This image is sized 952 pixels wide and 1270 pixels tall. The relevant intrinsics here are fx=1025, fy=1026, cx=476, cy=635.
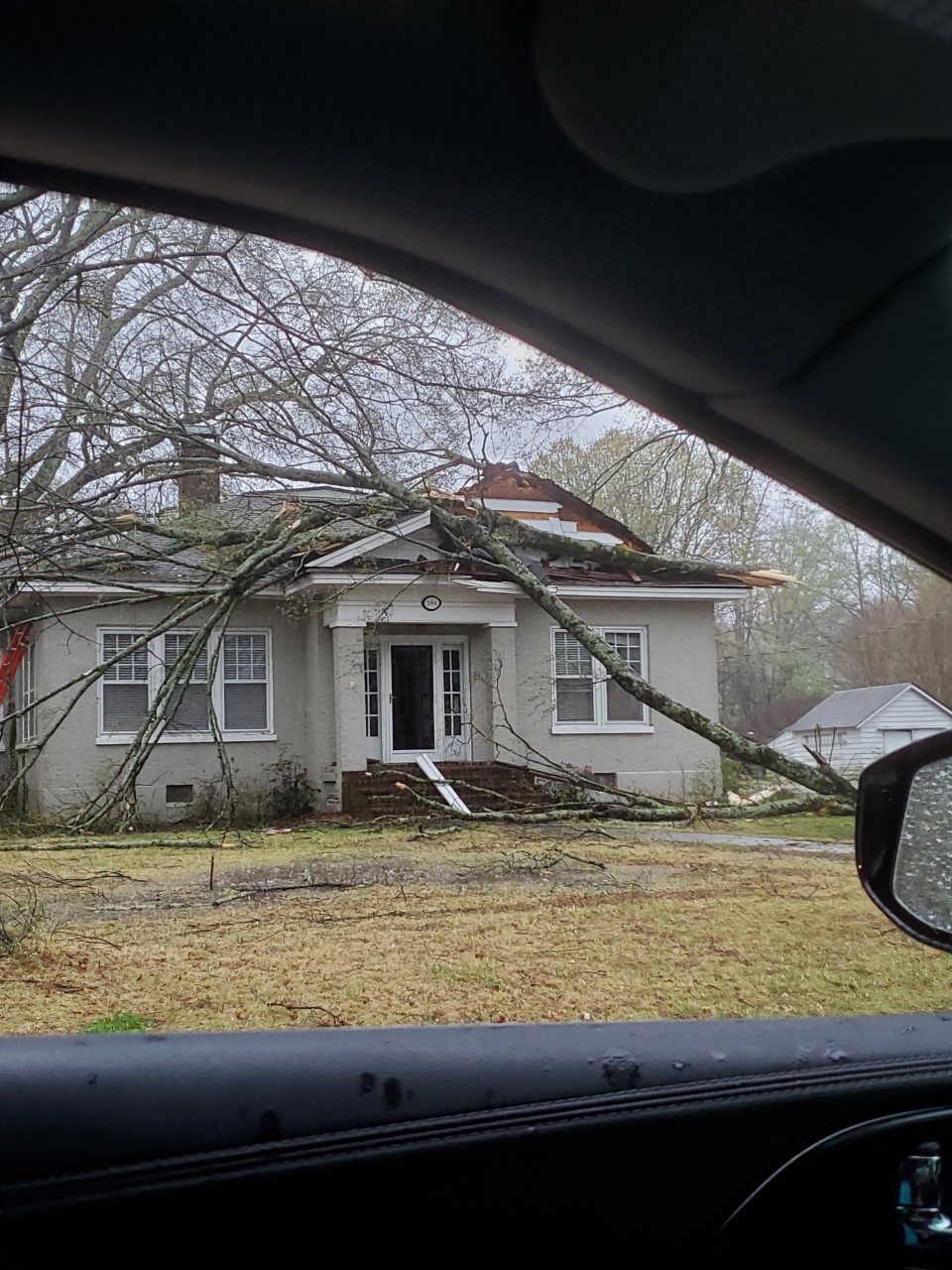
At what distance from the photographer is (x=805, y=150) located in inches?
31.1

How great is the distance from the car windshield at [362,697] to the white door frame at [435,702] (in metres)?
0.03

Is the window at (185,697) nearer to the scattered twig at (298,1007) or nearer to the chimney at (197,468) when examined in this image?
the chimney at (197,468)

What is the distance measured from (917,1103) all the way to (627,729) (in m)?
3.65

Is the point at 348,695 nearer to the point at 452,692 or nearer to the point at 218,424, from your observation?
the point at 452,692

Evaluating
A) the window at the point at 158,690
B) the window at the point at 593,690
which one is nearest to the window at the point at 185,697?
the window at the point at 158,690

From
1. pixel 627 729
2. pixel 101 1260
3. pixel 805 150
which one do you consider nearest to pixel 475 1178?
pixel 101 1260

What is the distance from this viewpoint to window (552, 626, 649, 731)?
4738 millimetres

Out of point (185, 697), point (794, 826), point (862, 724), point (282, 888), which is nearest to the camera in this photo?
point (862, 724)

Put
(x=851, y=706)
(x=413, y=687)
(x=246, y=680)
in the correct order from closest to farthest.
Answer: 1. (x=851, y=706)
2. (x=246, y=680)
3. (x=413, y=687)

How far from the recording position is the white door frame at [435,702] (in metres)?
5.08

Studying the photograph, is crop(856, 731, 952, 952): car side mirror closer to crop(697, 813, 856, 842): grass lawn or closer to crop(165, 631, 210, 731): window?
crop(697, 813, 856, 842): grass lawn

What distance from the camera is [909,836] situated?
975 millimetres

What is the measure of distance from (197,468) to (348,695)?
73.8 inches

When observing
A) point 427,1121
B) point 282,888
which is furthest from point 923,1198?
point 282,888
